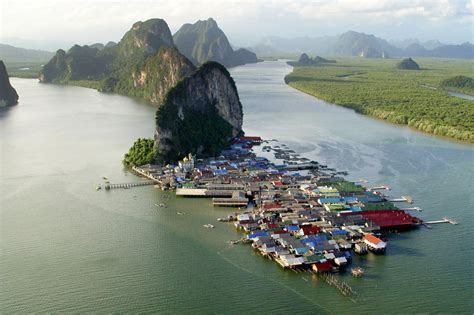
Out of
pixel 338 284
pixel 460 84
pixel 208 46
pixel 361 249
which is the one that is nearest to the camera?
pixel 338 284

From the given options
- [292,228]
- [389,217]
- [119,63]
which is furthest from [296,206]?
[119,63]

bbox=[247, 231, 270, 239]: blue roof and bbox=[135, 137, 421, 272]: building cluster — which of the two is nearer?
bbox=[135, 137, 421, 272]: building cluster

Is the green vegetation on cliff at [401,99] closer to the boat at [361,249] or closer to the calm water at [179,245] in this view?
the calm water at [179,245]

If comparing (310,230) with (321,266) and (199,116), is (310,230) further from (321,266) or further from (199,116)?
(199,116)

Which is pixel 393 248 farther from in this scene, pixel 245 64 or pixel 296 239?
pixel 245 64

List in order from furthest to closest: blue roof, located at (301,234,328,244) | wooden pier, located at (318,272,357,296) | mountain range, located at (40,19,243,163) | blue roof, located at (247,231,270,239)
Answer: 1. mountain range, located at (40,19,243,163)
2. blue roof, located at (247,231,270,239)
3. blue roof, located at (301,234,328,244)
4. wooden pier, located at (318,272,357,296)

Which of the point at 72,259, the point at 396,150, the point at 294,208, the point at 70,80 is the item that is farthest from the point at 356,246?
the point at 70,80

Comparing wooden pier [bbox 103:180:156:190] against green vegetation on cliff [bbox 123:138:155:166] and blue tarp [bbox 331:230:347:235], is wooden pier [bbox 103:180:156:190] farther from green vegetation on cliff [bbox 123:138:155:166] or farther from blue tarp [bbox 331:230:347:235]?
blue tarp [bbox 331:230:347:235]

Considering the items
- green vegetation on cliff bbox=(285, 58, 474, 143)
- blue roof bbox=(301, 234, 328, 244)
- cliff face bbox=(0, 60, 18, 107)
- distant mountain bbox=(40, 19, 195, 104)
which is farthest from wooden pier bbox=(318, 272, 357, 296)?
distant mountain bbox=(40, 19, 195, 104)
